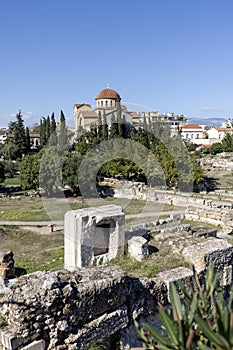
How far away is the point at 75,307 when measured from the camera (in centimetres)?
690

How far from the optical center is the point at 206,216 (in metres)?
21.4

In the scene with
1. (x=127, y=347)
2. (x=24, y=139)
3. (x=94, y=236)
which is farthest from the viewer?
(x=24, y=139)

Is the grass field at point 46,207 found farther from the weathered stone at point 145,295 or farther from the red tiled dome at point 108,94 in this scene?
the red tiled dome at point 108,94

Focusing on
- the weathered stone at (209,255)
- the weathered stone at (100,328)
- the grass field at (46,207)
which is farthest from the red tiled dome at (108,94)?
the weathered stone at (100,328)

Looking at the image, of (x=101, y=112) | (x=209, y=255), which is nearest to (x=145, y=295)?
(x=209, y=255)

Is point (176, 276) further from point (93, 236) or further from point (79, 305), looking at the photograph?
point (93, 236)

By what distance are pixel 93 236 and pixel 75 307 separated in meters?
5.52

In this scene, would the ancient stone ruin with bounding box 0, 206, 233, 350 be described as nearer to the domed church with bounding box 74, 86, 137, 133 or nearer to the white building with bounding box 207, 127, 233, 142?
the domed church with bounding box 74, 86, 137, 133

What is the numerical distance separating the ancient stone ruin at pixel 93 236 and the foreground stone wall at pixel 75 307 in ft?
12.3

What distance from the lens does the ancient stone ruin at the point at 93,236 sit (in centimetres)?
1191

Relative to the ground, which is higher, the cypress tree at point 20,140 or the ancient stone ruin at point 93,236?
the cypress tree at point 20,140

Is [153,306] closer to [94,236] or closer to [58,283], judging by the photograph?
[58,283]

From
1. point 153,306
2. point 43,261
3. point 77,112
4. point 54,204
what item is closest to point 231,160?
point 77,112

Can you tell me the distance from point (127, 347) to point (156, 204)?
19.2 metres
